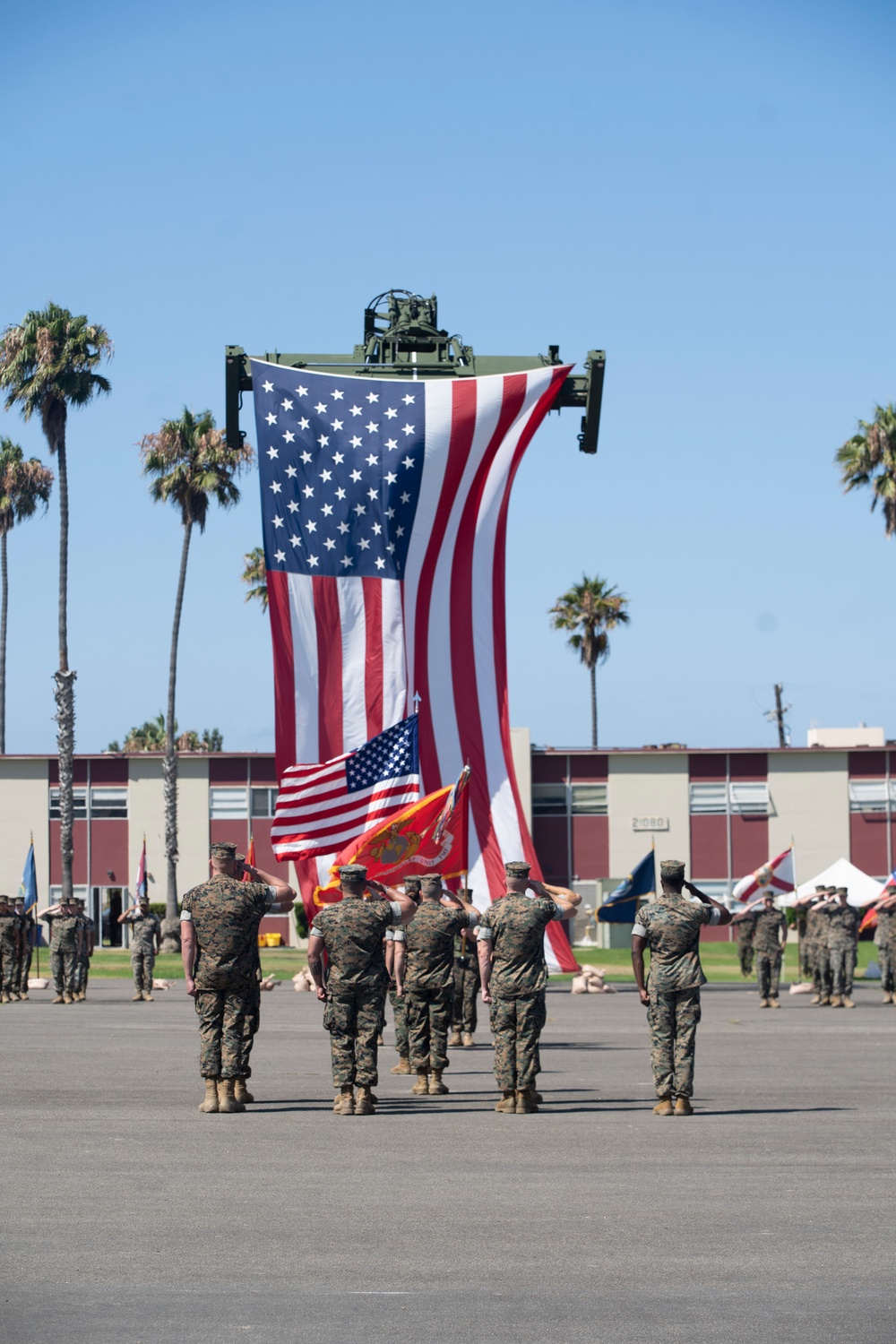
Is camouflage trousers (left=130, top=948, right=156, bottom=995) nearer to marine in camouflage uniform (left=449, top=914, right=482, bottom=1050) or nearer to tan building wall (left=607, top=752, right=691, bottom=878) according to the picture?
marine in camouflage uniform (left=449, top=914, right=482, bottom=1050)

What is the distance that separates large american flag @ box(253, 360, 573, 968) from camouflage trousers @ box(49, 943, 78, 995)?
491cm

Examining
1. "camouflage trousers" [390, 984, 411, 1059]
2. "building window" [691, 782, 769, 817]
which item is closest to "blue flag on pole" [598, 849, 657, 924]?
"camouflage trousers" [390, 984, 411, 1059]

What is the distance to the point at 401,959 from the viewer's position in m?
15.4

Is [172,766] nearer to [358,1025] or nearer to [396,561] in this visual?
[396,561]

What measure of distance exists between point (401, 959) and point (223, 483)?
1566 inches

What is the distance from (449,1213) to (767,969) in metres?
19.1

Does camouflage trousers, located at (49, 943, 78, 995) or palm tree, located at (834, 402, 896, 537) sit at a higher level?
palm tree, located at (834, 402, 896, 537)

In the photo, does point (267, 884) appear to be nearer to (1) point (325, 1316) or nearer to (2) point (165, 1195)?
(2) point (165, 1195)

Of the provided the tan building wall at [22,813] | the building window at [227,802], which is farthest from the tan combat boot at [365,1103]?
the tan building wall at [22,813]

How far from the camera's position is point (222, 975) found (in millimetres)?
12375

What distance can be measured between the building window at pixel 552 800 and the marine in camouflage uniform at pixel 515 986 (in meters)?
45.0

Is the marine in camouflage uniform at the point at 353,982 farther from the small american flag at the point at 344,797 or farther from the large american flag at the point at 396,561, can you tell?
the large american flag at the point at 396,561

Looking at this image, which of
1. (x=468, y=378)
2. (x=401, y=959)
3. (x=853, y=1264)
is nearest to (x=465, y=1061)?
(x=401, y=959)

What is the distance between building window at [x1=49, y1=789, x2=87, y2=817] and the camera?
5819 cm
